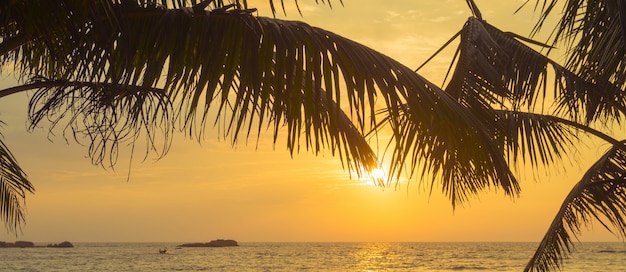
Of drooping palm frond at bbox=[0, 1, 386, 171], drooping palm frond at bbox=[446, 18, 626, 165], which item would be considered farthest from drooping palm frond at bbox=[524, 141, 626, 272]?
drooping palm frond at bbox=[0, 1, 386, 171]

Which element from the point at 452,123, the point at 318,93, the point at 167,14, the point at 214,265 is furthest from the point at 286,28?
the point at 214,265

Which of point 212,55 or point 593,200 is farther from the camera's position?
point 593,200

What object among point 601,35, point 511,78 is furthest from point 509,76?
point 601,35

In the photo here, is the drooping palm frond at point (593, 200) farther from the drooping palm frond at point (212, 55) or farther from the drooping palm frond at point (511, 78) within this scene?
the drooping palm frond at point (212, 55)

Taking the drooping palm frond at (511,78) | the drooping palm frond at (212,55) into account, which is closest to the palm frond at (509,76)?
the drooping palm frond at (511,78)

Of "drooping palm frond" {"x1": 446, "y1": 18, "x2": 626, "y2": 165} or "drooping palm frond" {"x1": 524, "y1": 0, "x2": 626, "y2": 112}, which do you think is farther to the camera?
"drooping palm frond" {"x1": 446, "y1": 18, "x2": 626, "y2": 165}

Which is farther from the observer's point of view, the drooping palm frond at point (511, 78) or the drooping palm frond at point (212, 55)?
the drooping palm frond at point (511, 78)

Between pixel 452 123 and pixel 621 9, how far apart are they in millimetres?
890

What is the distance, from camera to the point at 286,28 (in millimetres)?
3557

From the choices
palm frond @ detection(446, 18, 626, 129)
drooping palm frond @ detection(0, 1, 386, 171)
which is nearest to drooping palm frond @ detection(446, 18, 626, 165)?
palm frond @ detection(446, 18, 626, 129)

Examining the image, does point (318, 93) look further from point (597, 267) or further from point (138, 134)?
point (597, 267)

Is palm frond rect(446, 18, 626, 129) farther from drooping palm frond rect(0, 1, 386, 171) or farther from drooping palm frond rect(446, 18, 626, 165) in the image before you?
drooping palm frond rect(0, 1, 386, 171)

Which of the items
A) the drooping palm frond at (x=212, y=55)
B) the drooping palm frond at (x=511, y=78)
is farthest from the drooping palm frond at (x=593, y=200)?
the drooping palm frond at (x=212, y=55)

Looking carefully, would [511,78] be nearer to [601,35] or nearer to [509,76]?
[509,76]
